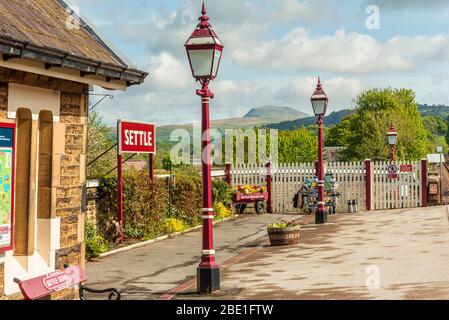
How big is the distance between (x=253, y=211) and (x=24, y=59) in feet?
68.9

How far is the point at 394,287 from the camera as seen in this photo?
33.3 ft

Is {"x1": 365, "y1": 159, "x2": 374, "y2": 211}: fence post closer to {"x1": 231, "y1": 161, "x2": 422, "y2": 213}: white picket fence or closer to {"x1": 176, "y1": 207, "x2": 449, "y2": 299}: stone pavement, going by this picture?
{"x1": 231, "y1": 161, "x2": 422, "y2": 213}: white picket fence

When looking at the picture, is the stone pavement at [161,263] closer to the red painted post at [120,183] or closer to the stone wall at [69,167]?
the red painted post at [120,183]

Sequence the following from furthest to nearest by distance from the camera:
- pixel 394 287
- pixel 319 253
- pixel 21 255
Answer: pixel 319 253, pixel 394 287, pixel 21 255

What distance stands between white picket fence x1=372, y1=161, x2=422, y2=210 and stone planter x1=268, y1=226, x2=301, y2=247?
11367 mm

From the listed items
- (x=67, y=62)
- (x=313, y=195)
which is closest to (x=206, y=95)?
(x=67, y=62)

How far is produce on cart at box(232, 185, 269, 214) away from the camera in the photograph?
25.8m

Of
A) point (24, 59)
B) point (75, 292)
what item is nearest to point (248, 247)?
point (75, 292)

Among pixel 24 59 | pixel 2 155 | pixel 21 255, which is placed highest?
pixel 24 59

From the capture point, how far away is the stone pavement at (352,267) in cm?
1010

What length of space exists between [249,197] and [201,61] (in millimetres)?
15667

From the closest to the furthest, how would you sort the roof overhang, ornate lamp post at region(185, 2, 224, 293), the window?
the roof overhang, the window, ornate lamp post at region(185, 2, 224, 293)

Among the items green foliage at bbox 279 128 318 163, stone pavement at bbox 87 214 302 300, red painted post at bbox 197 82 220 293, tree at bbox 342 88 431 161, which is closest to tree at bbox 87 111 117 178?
stone pavement at bbox 87 214 302 300
